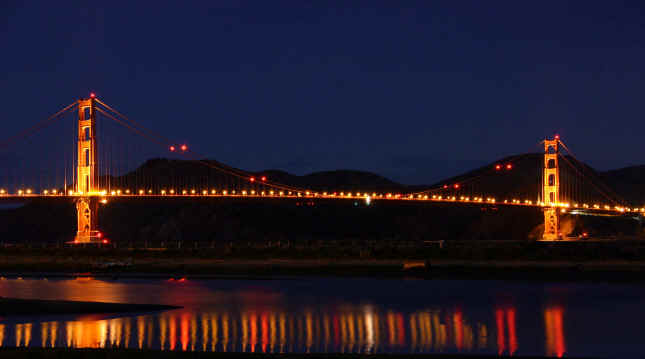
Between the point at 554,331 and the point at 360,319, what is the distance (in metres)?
5.97

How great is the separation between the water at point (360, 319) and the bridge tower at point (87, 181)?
28.9 metres

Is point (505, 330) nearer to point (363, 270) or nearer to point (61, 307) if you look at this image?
point (61, 307)

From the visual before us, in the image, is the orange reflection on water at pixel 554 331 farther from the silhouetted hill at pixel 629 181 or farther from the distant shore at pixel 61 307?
the silhouetted hill at pixel 629 181

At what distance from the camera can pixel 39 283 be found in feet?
127

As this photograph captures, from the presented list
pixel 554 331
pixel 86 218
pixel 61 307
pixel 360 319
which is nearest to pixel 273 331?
pixel 360 319

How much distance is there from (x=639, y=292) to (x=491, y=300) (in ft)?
22.3

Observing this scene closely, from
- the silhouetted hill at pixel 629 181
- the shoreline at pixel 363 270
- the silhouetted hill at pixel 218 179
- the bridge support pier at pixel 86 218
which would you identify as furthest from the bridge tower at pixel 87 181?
the silhouetted hill at pixel 629 181

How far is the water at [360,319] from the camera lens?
20.1 metres

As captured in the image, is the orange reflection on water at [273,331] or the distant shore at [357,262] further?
the distant shore at [357,262]

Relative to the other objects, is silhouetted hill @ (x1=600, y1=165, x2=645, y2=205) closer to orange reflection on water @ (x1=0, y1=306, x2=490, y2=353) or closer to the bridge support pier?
the bridge support pier

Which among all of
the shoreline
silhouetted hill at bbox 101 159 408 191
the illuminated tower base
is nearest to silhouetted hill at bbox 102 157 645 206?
silhouetted hill at bbox 101 159 408 191

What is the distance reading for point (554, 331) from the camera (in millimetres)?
22688

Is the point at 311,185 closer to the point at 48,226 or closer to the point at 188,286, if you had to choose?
the point at 48,226

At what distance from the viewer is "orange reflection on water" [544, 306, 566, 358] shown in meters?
19.5
